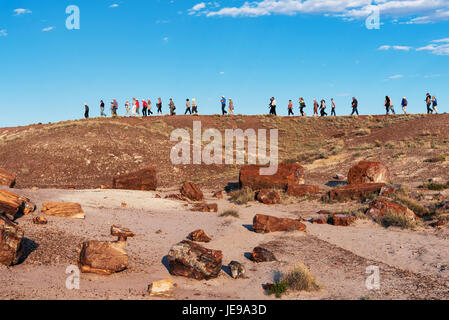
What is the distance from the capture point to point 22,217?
34.2 ft

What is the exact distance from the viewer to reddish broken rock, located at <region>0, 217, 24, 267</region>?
7.43 metres

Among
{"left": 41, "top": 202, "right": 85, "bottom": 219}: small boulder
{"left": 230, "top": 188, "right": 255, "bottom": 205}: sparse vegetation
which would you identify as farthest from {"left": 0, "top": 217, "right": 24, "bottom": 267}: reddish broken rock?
{"left": 230, "top": 188, "right": 255, "bottom": 205}: sparse vegetation

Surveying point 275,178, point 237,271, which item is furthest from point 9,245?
point 275,178

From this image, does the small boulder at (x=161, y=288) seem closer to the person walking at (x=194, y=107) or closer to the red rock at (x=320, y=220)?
the red rock at (x=320, y=220)

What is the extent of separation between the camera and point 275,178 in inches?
768

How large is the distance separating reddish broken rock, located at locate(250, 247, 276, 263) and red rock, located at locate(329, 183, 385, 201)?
25.6 ft

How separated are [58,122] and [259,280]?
116ft

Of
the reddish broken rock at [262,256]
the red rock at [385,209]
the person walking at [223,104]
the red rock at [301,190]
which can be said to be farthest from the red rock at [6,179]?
the person walking at [223,104]

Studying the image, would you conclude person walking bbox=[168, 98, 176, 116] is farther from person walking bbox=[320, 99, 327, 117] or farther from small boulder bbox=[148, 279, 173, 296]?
small boulder bbox=[148, 279, 173, 296]

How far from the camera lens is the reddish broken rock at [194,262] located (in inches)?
316

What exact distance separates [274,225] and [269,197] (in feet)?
18.6

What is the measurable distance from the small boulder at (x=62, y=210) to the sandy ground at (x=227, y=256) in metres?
0.32
